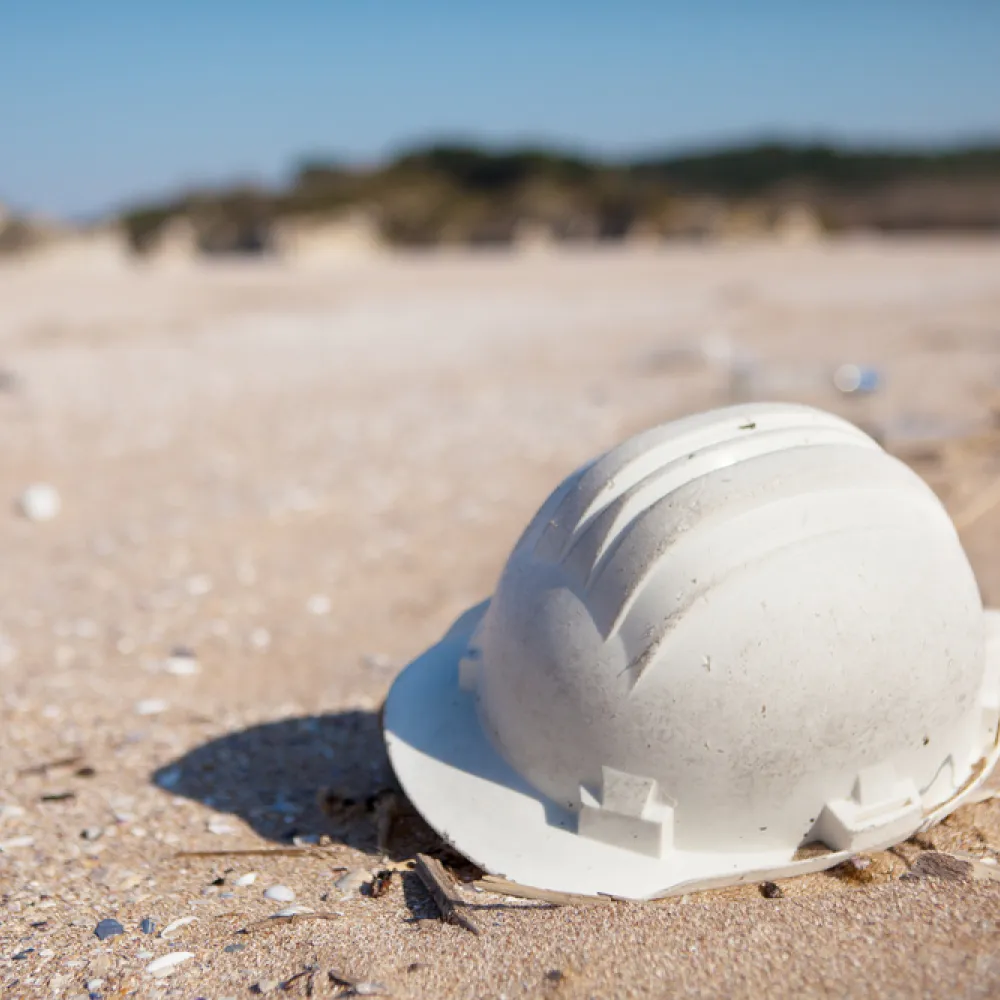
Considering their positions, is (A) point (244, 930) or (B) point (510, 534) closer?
(A) point (244, 930)

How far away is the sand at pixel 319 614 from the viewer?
2.42 meters

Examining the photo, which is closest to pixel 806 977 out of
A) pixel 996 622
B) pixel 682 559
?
pixel 682 559

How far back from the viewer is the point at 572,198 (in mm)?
41844

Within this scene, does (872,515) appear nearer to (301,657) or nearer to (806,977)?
(806,977)

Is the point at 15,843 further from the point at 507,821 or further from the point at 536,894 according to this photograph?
the point at 536,894

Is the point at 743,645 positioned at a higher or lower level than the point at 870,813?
higher

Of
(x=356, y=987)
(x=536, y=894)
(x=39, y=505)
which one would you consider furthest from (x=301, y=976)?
(x=39, y=505)

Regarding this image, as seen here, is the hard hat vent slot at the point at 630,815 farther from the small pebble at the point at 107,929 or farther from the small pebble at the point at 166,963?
the small pebble at the point at 107,929

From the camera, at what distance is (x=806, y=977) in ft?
7.29

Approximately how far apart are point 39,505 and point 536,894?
16.8ft

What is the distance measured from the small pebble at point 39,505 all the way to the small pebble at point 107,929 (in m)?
4.45

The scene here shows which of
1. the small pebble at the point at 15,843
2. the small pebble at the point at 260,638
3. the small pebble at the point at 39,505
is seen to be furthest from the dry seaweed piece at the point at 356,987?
the small pebble at the point at 39,505

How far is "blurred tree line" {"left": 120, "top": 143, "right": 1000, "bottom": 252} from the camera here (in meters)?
37.2

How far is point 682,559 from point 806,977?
35.7 inches
